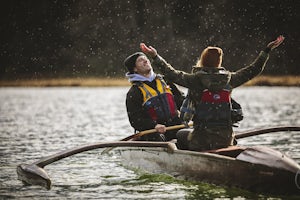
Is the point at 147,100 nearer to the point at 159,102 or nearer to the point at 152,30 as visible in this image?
the point at 159,102

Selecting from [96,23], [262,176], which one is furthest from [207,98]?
[96,23]

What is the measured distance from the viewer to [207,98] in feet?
34.2

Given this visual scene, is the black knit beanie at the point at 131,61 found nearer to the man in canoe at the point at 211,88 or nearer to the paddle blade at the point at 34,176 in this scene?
the man in canoe at the point at 211,88

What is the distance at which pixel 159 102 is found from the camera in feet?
41.8

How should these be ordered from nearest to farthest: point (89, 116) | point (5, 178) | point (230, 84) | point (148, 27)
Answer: point (230, 84)
point (5, 178)
point (89, 116)
point (148, 27)

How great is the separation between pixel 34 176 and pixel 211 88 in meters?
3.28

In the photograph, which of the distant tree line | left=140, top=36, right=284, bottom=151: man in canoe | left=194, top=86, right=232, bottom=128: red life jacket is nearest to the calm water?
left=140, top=36, right=284, bottom=151: man in canoe

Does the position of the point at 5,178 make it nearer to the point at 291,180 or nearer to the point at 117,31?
the point at 291,180

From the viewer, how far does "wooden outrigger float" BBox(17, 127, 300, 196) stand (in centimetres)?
990

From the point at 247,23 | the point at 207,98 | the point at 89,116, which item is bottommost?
the point at 89,116

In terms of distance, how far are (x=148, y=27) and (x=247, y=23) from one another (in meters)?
15.1

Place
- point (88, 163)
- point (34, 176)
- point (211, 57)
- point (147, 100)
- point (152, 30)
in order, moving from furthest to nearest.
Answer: point (152, 30) < point (88, 163) < point (147, 100) < point (34, 176) < point (211, 57)

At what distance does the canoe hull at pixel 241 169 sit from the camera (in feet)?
32.4

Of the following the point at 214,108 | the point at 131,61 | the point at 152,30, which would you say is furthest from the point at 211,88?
the point at 152,30
